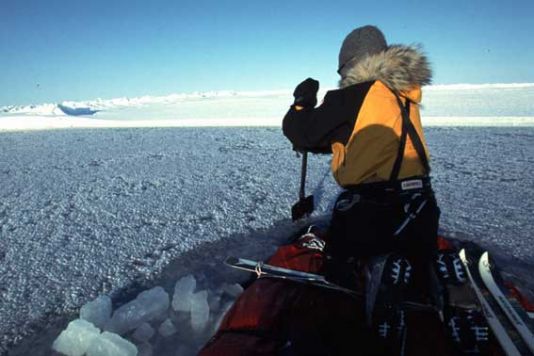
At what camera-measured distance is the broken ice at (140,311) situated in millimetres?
1505

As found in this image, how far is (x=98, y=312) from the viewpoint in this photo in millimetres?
1560

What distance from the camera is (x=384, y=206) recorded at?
4.91 ft

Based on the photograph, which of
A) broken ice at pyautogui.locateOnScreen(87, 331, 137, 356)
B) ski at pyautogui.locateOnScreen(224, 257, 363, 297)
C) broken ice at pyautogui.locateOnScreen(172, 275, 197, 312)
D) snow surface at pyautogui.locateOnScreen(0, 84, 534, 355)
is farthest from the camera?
snow surface at pyautogui.locateOnScreen(0, 84, 534, 355)

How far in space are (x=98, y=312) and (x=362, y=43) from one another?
5.30 feet

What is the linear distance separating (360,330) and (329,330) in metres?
0.11

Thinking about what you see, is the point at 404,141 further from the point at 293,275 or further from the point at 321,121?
the point at 293,275

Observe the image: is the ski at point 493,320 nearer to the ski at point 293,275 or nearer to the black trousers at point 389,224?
the black trousers at point 389,224

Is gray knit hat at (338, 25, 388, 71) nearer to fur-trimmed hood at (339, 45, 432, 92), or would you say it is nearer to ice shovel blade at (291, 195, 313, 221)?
fur-trimmed hood at (339, 45, 432, 92)

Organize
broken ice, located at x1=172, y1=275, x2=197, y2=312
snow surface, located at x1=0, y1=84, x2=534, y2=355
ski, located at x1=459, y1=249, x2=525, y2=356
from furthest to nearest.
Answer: snow surface, located at x1=0, y1=84, x2=534, y2=355
broken ice, located at x1=172, y1=275, x2=197, y2=312
ski, located at x1=459, y1=249, x2=525, y2=356

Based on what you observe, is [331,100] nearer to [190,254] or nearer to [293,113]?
[293,113]

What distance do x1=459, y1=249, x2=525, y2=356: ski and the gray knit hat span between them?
0.99 metres

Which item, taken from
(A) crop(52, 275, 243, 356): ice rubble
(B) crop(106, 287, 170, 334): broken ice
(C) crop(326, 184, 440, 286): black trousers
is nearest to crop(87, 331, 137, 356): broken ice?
(A) crop(52, 275, 243, 356): ice rubble

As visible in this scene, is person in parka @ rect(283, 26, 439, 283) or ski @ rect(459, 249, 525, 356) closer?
ski @ rect(459, 249, 525, 356)

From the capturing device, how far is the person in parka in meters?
1.48
